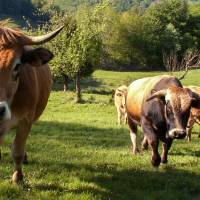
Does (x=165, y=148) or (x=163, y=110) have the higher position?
(x=163, y=110)

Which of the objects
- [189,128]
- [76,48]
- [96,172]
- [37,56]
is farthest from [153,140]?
[76,48]

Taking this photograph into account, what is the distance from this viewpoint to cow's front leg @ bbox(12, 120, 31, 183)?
8.73 m

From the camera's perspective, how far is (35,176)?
9.38 metres

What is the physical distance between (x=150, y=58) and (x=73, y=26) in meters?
52.1

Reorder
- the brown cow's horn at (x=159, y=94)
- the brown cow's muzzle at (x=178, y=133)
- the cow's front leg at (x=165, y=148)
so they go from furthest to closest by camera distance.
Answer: the cow's front leg at (x=165, y=148) < the brown cow's horn at (x=159, y=94) < the brown cow's muzzle at (x=178, y=133)

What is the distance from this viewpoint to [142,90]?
1308 cm

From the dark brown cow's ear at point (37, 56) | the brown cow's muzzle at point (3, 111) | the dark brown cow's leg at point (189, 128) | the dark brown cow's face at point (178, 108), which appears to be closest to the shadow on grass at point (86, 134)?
the dark brown cow's leg at point (189, 128)

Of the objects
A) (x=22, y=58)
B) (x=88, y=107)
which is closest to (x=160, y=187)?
(x=22, y=58)

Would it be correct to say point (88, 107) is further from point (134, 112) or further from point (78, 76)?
point (134, 112)

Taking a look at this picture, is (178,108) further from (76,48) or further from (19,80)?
(76,48)

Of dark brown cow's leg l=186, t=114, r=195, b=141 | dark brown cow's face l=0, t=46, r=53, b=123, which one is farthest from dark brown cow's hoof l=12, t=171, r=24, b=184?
dark brown cow's leg l=186, t=114, r=195, b=141

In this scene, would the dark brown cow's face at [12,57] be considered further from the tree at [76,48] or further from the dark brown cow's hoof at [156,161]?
the tree at [76,48]

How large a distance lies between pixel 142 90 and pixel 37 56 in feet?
18.8

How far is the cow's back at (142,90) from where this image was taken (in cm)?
1166
